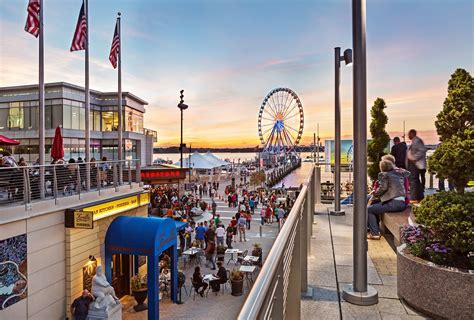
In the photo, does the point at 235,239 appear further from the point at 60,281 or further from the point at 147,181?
the point at 60,281

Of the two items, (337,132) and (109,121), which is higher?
(109,121)

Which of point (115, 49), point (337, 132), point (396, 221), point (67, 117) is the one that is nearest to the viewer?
point (396, 221)

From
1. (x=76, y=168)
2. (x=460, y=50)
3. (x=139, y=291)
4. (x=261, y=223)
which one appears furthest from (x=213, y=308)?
(x=261, y=223)

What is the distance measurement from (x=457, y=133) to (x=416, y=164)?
157 inches

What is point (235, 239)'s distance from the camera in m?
22.4

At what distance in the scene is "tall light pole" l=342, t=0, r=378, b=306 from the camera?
3.84 m

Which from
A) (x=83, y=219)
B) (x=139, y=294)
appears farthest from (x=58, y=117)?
(x=83, y=219)

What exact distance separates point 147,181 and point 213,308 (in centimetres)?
1773

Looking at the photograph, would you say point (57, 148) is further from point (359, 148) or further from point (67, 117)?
point (67, 117)

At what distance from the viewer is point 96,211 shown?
12.0 metres

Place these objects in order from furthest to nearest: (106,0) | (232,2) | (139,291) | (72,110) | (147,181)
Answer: (72,110) → (147,181) → (106,0) → (232,2) → (139,291)

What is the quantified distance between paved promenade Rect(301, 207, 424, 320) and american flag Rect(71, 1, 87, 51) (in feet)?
38.8

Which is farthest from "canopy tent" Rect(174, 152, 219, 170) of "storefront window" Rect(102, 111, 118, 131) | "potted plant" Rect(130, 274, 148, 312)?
"potted plant" Rect(130, 274, 148, 312)

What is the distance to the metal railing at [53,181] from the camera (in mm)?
9812
